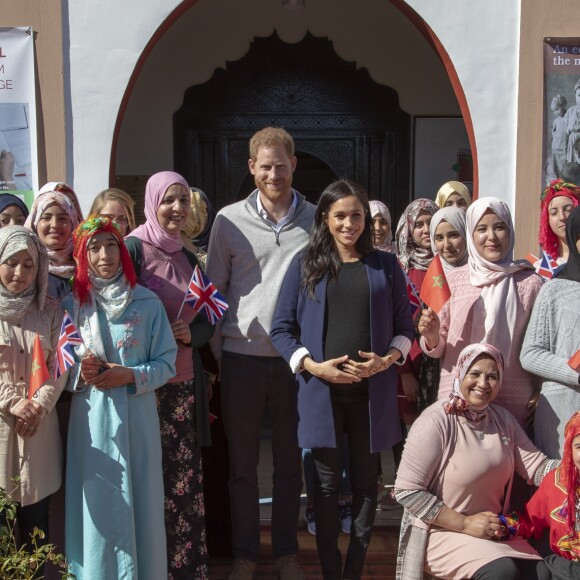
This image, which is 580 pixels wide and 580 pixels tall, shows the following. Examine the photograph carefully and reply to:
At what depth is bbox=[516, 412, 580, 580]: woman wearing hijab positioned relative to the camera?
9.98 ft

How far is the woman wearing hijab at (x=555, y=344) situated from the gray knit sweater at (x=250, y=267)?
107 centimetres

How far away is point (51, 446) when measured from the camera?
3234 mm

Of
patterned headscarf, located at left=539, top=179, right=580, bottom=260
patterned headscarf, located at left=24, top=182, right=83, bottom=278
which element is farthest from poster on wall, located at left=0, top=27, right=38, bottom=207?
patterned headscarf, located at left=539, top=179, right=580, bottom=260

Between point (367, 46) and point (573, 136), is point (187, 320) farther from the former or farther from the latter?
point (367, 46)

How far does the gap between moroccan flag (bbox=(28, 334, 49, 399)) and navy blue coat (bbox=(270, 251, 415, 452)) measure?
3.11ft

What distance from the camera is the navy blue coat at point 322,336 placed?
3408 millimetres

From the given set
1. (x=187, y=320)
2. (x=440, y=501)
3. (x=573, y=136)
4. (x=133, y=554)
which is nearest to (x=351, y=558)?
(x=440, y=501)

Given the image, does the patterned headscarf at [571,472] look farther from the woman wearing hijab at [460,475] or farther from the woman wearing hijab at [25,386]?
the woman wearing hijab at [25,386]

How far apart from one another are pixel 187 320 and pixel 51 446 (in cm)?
74

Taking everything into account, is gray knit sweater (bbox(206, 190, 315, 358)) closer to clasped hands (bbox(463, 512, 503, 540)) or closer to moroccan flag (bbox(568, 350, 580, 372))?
clasped hands (bbox(463, 512, 503, 540))

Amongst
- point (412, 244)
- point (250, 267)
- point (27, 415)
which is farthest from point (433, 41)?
point (27, 415)

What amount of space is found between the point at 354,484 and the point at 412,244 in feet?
5.17

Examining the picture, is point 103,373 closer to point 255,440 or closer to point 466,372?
point 255,440

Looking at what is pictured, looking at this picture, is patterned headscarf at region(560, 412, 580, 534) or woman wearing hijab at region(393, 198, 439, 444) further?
woman wearing hijab at region(393, 198, 439, 444)
